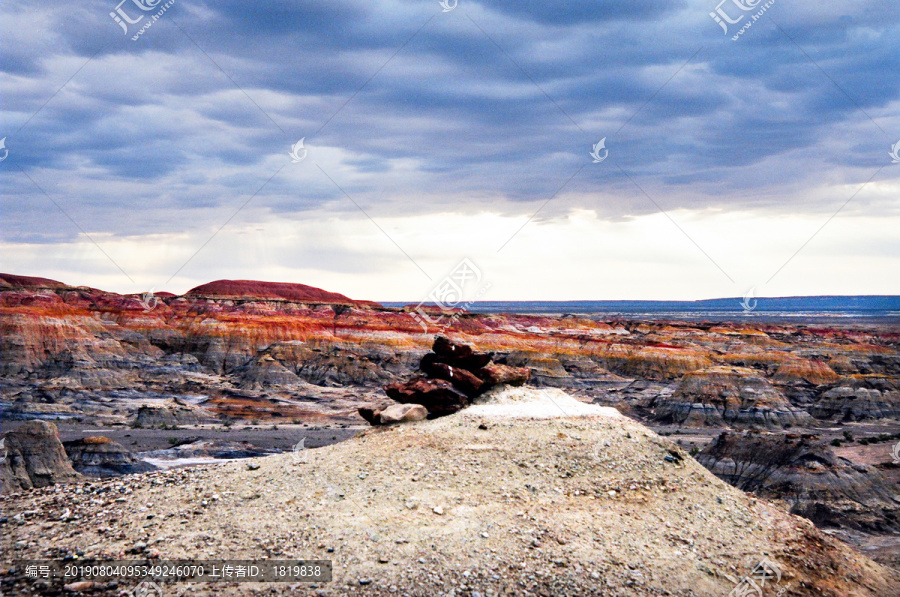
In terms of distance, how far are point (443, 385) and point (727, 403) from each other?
60.7 metres

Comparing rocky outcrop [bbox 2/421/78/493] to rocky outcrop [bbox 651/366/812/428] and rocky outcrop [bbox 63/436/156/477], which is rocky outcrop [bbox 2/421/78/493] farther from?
rocky outcrop [bbox 651/366/812/428]

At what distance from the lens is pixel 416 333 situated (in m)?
116

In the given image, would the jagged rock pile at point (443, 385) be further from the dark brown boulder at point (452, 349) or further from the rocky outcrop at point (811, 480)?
the rocky outcrop at point (811, 480)

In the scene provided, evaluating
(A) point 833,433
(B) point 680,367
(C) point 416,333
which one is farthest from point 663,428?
(C) point 416,333

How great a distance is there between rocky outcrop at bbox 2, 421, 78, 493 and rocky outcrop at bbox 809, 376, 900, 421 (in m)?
77.9

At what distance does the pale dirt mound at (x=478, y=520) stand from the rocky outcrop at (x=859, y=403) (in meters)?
A: 68.0

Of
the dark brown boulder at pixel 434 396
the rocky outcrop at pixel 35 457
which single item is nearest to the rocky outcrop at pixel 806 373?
the dark brown boulder at pixel 434 396

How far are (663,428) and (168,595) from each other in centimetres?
6601

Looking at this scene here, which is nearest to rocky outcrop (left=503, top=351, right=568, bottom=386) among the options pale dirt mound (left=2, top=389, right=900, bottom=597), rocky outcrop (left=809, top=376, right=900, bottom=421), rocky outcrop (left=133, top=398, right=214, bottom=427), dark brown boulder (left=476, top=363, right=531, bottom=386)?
rocky outcrop (left=809, top=376, right=900, bottom=421)

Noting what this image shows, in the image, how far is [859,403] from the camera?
78125 millimetres

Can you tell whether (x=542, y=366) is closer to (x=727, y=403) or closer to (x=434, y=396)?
(x=727, y=403)

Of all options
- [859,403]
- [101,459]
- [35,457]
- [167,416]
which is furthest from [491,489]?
[859,403]

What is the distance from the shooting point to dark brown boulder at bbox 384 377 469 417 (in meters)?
22.6

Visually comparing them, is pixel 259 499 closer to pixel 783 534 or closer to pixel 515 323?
pixel 783 534
